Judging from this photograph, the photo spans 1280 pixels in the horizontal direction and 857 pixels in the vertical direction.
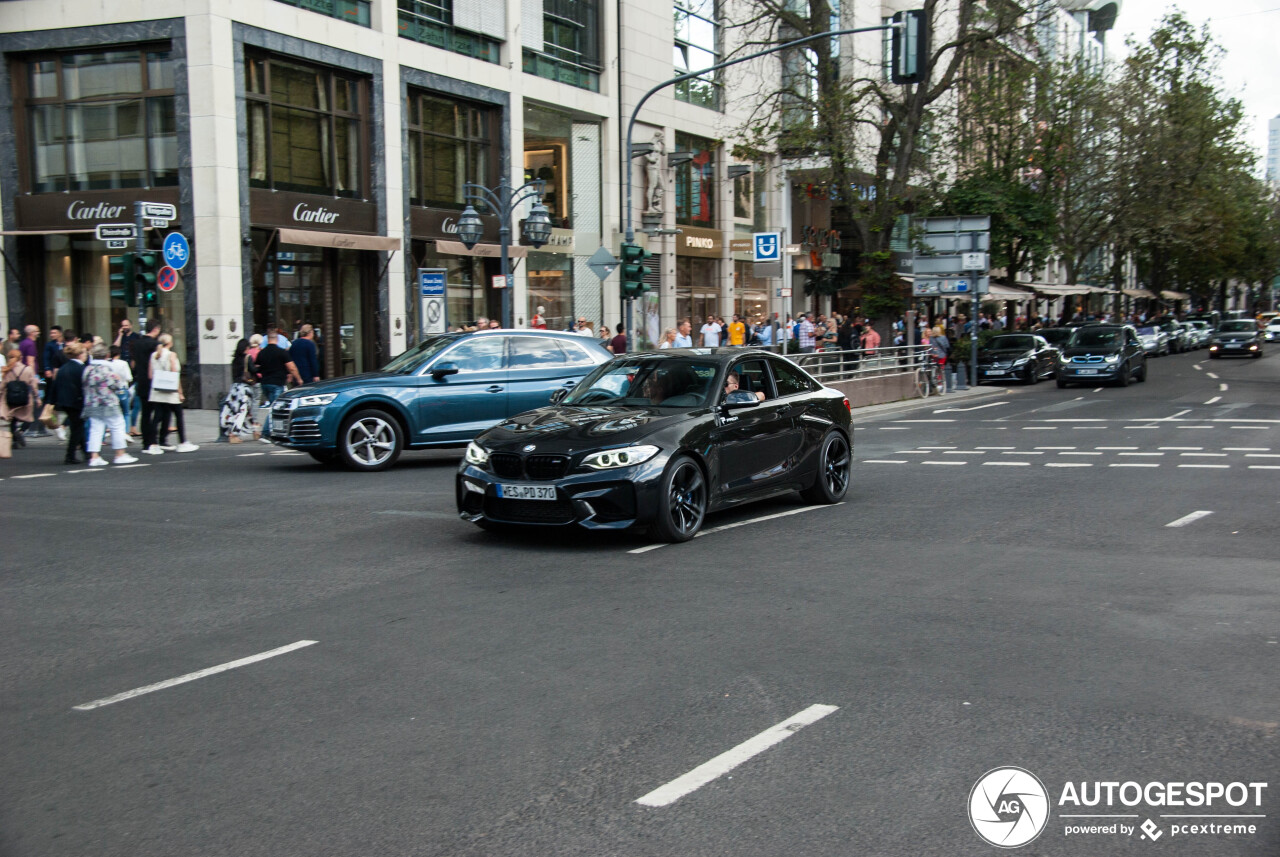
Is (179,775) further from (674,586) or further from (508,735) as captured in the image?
(674,586)

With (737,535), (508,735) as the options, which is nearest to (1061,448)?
(737,535)

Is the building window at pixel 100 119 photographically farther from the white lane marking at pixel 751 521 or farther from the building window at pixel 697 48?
the building window at pixel 697 48

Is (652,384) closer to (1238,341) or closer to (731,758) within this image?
(731,758)

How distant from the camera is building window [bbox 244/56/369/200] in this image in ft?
85.1

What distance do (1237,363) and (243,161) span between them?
4019cm

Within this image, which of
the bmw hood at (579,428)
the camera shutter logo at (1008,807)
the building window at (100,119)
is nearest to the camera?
the camera shutter logo at (1008,807)

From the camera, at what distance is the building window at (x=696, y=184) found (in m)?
41.3

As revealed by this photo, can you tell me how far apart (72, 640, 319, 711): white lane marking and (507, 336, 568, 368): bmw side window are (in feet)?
31.7

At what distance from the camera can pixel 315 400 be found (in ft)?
48.6

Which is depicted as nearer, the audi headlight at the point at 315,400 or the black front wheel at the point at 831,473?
the black front wheel at the point at 831,473

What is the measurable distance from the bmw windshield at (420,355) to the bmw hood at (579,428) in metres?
5.74

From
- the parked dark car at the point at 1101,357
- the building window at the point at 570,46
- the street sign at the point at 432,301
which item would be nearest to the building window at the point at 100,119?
the street sign at the point at 432,301

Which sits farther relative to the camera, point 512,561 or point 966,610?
point 512,561

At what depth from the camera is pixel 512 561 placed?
8734mm
